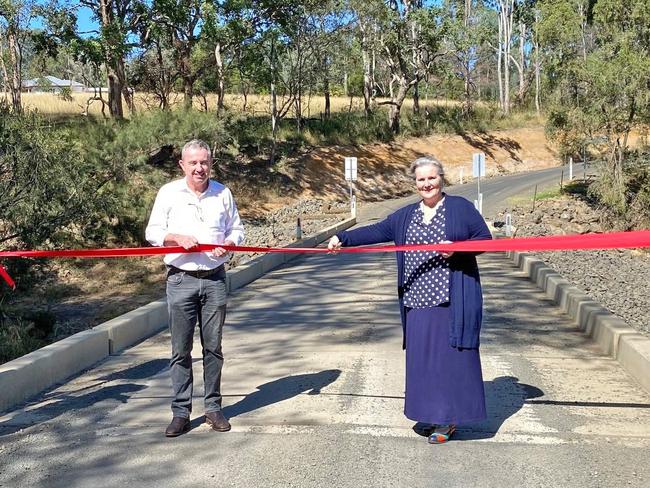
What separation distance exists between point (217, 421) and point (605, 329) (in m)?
4.37

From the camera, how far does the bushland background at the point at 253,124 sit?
1620 cm

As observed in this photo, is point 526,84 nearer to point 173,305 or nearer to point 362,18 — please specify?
point 362,18

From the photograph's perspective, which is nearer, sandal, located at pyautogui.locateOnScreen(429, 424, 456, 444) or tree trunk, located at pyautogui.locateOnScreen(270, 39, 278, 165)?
sandal, located at pyautogui.locateOnScreen(429, 424, 456, 444)

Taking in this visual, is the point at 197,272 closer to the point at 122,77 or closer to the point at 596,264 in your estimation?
the point at 596,264

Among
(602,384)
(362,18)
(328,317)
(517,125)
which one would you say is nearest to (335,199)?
(362,18)

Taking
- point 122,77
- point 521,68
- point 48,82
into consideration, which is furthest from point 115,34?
point 521,68

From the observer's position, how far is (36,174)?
1463 centimetres

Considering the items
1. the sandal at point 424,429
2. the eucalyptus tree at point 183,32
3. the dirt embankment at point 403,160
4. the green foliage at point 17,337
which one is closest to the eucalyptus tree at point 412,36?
the dirt embankment at point 403,160

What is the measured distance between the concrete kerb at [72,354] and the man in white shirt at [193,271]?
1.67 metres

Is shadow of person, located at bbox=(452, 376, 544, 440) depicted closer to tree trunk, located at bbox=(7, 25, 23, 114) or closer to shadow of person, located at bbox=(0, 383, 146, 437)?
shadow of person, located at bbox=(0, 383, 146, 437)

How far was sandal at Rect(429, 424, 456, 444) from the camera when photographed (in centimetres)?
467

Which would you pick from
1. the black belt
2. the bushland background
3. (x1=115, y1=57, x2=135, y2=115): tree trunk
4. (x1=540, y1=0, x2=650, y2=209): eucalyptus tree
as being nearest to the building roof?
the bushland background

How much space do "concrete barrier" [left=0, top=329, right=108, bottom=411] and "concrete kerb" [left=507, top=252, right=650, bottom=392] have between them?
505 cm

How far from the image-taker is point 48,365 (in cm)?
636
